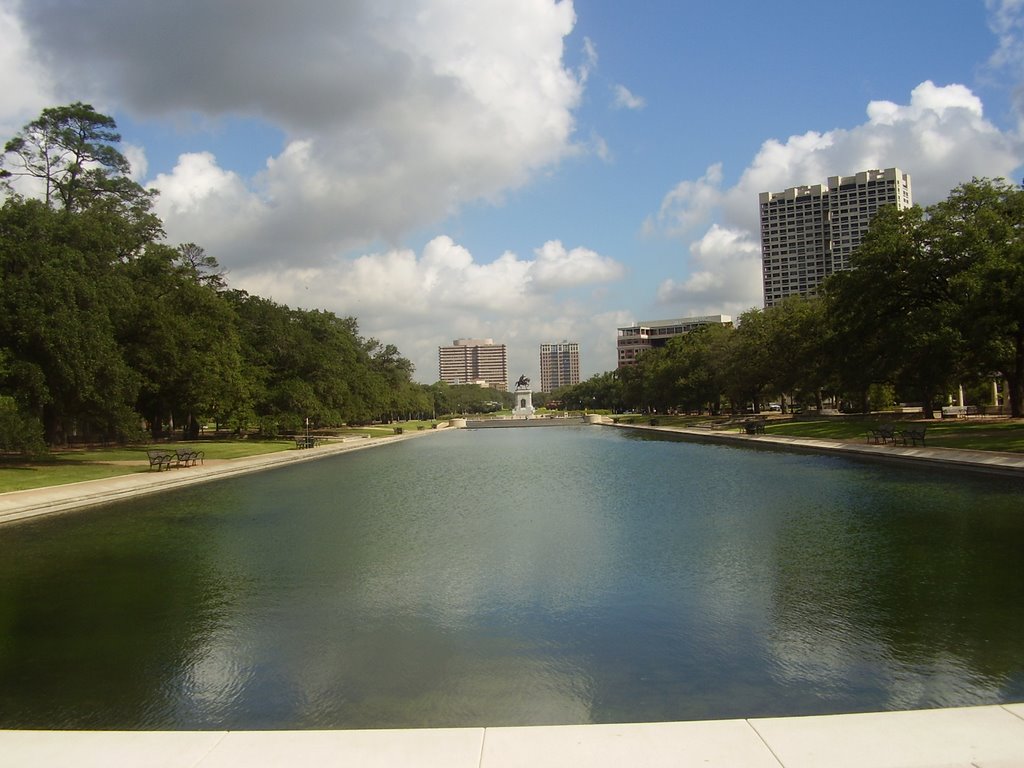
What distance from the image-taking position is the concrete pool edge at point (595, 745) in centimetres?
441

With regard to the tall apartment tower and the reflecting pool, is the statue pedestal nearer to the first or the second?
the tall apartment tower

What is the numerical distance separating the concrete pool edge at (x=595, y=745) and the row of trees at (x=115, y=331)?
78.7 ft

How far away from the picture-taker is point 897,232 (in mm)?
38188

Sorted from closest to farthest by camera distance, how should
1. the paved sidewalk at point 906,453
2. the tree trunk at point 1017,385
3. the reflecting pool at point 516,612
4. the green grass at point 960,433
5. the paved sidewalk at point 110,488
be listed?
the reflecting pool at point 516,612, the paved sidewalk at point 110,488, the paved sidewalk at point 906,453, the green grass at point 960,433, the tree trunk at point 1017,385

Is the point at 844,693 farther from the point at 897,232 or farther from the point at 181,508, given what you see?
the point at 897,232

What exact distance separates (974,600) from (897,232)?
35.0 meters

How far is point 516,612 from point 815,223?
165822 mm

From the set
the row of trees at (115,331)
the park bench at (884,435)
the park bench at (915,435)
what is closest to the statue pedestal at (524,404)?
the row of trees at (115,331)

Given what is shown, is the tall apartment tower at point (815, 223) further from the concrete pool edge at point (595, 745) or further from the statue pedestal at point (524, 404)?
the concrete pool edge at point (595, 745)

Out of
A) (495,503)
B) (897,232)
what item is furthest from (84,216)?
(897,232)

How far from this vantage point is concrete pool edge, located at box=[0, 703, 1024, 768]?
174 inches

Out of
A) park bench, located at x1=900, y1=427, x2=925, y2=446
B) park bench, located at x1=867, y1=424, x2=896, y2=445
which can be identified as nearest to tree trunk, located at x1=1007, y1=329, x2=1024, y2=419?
park bench, located at x1=867, y1=424, x2=896, y2=445

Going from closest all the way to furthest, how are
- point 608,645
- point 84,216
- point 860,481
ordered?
point 608,645 → point 860,481 → point 84,216

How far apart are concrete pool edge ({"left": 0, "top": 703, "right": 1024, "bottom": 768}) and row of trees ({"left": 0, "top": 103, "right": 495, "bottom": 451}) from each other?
24.0 metres
